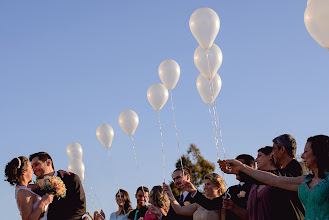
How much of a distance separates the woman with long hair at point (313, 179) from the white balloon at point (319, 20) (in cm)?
164

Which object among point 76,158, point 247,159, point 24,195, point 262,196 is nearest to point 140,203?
point 247,159

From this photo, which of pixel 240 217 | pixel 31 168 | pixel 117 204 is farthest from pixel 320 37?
pixel 117 204

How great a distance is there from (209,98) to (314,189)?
480cm

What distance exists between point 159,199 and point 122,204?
2772 mm

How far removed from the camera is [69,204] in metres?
5.45

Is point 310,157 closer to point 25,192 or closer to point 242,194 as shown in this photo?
point 242,194

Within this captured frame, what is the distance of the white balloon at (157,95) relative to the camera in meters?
9.57

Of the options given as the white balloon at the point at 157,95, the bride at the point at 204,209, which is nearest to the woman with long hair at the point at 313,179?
the bride at the point at 204,209

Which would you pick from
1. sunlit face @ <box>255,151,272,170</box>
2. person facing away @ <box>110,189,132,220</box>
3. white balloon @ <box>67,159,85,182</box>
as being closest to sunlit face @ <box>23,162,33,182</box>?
sunlit face @ <box>255,151,272,170</box>

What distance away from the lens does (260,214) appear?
5098 mm

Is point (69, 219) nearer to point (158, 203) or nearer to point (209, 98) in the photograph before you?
point (158, 203)

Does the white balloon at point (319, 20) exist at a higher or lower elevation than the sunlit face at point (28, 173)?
higher

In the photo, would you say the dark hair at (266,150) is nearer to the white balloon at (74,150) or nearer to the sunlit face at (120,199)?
the sunlit face at (120,199)

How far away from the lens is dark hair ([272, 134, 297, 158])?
5191 millimetres
